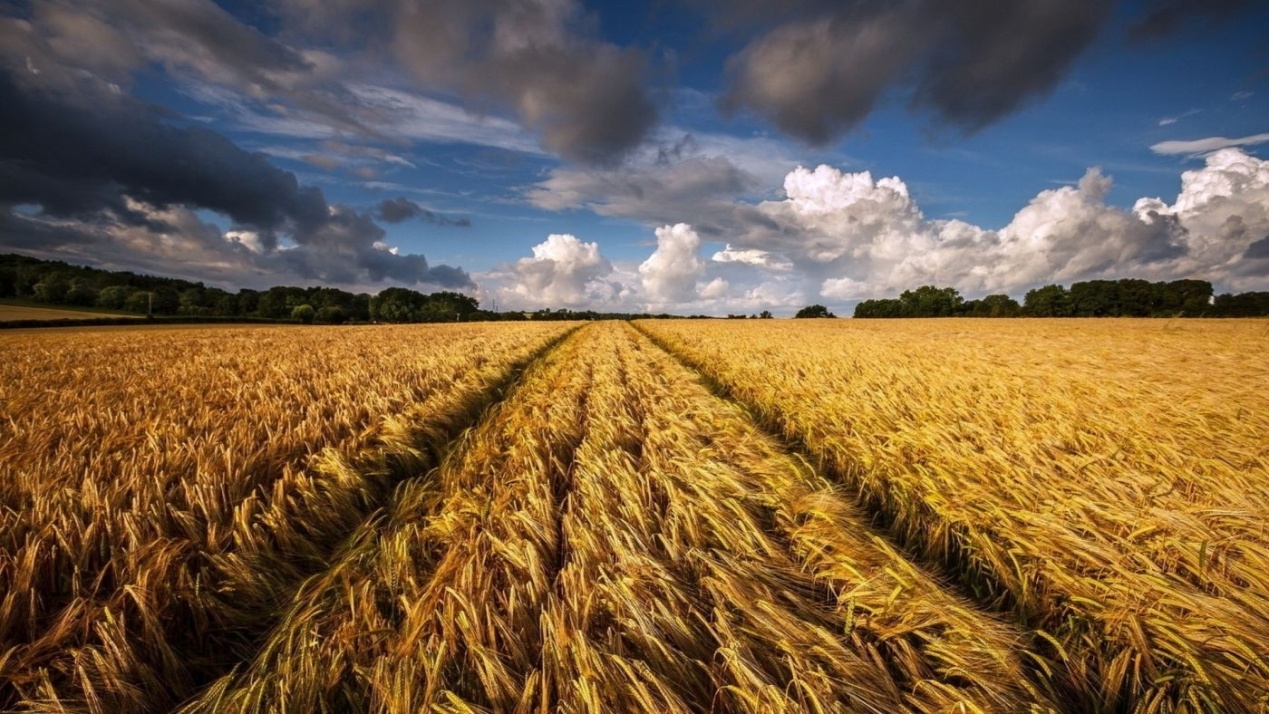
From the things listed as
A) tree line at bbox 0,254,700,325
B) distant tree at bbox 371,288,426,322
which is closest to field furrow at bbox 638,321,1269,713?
tree line at bbox 0,254,700,325

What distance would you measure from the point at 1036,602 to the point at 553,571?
271 centimetres

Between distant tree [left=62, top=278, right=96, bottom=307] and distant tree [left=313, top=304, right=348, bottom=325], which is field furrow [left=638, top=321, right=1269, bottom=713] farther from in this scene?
distant tree [left=62, top=278, right=96, bottom=307]

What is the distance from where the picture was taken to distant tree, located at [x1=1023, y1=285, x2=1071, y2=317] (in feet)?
283

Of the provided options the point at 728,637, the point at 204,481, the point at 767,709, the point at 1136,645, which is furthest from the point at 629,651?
the point at 204,481

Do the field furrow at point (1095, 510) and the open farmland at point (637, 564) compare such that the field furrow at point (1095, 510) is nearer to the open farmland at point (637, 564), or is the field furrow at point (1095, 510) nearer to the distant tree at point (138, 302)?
the open farmland at point (637, 564)

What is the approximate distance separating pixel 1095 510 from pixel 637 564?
3.02m

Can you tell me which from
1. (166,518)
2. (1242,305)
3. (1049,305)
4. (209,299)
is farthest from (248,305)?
(1242,305)

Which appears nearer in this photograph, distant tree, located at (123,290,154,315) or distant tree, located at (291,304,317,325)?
distant tree, located at (123,290,154,315)

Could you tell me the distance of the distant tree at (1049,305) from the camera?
86312 millimetres

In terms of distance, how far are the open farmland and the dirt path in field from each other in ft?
0.05

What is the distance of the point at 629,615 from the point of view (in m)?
2.14

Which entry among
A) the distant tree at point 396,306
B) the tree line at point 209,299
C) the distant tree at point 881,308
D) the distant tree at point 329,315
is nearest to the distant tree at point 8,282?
the tree line at point 209,299

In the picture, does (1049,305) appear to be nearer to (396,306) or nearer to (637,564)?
(637,564)

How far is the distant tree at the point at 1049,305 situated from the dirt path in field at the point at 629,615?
109m
